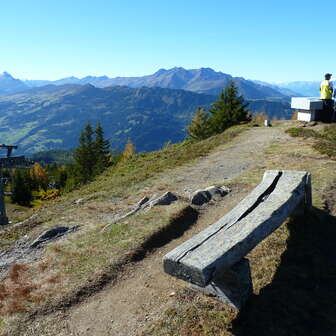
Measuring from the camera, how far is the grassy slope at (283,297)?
294 inches

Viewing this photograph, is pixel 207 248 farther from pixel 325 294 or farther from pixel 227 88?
pixel 227 88

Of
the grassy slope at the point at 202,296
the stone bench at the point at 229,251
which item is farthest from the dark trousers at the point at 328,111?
the stone bench at the point at 229,251

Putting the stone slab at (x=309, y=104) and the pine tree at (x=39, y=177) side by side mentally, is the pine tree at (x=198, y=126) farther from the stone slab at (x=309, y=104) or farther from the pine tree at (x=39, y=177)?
the pine tree at (x=39, y=177)

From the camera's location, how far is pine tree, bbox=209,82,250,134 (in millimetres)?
53531

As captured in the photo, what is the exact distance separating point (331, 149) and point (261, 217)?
14.1m

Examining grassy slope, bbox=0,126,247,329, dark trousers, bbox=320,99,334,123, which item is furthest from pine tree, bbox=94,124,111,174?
grassy slope, bbox=0,126,247,329

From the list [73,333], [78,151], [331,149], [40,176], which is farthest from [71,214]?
[40,176]

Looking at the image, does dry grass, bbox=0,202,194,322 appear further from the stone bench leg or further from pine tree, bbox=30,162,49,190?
pine tree, bbox=30,162,49,190

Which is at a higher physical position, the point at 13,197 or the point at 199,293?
the point at 199,293

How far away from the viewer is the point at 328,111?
2903 centimetres

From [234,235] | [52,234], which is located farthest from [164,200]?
[234,235]

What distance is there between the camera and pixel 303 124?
30.3 m

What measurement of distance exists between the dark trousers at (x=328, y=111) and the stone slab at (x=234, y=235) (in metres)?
20.1

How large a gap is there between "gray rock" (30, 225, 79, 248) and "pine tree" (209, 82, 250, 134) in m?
40.6
